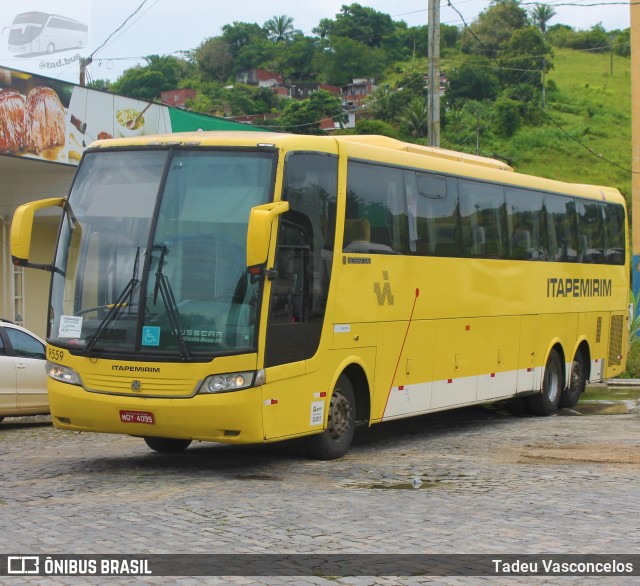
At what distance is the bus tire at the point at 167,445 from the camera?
1352 centimetres

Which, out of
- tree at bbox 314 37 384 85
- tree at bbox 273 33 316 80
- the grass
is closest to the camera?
the grass

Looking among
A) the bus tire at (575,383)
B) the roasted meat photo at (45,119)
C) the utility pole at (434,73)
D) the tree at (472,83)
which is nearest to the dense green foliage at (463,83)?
the tree at (472,83)

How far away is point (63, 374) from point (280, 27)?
17545cm

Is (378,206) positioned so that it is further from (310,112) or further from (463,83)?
(463,83)

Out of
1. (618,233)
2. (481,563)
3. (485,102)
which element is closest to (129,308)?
(481,563)

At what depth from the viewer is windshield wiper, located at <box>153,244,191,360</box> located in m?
11.1

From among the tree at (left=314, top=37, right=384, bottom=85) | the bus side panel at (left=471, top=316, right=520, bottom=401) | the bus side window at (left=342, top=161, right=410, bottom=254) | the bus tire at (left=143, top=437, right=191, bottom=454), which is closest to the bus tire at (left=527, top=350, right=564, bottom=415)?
the bus side panel at (left=471, top=316, right=520, bottom=401)

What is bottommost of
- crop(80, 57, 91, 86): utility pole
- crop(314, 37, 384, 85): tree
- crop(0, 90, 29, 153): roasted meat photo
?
crop(0, 90, 29, 153): roasted meat photo

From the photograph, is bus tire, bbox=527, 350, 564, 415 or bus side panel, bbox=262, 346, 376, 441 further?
bus tire, bbox=527, 350, 564, 415

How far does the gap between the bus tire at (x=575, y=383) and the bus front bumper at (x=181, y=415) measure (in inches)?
390

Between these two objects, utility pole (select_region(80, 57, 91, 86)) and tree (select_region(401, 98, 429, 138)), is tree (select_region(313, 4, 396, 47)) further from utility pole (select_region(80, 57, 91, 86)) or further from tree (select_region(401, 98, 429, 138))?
utility pole (select_region(80, 57, 91, 86))

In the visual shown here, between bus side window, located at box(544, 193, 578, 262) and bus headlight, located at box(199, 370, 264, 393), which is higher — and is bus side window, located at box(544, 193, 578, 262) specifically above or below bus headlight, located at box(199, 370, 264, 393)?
above

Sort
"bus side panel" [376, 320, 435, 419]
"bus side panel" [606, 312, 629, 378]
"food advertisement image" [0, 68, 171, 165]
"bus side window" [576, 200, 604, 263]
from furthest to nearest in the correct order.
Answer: "food advertisement image" [0, 68, 171, 165] → "bus side panel" [606, 312, 629, 378] → "bus side window" [576, 200, 604, 263] → "bus side panel" [376, 320, 435, 419]

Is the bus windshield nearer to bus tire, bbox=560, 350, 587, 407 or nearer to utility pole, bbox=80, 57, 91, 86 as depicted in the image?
bus tire, bbox=560, 350, 587, 407
